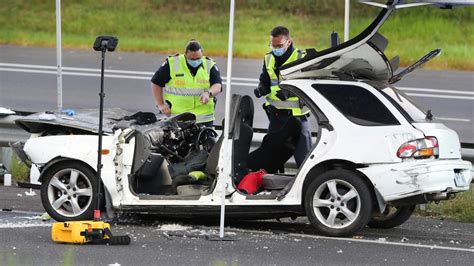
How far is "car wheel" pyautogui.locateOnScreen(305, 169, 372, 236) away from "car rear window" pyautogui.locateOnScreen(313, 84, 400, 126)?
0.48 meters

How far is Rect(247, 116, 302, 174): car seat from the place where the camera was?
11.8 metres

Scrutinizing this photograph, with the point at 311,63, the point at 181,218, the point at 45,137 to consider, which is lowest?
the point at 181,218

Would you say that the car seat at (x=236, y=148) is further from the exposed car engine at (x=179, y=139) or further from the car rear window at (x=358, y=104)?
the car rear window at (x=358, y=104)

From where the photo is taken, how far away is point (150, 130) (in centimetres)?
1159

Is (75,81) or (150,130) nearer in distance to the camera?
(150,130)

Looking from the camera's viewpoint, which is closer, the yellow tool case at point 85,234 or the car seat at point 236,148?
the yellow tool case at point 85,234

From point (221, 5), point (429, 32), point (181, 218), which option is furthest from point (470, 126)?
point (221, 5)

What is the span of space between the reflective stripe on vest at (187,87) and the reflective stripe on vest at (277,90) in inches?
28.2

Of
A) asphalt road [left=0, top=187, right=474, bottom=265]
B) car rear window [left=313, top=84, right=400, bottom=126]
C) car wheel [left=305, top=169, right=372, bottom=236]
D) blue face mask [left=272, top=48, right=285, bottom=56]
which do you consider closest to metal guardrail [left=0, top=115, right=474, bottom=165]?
blue face mask [left=272, top=48, right=285, bottom=56]

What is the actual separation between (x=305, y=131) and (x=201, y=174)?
123cm

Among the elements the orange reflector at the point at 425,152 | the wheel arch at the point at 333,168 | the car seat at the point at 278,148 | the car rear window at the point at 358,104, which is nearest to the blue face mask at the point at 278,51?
the car seat at the point at 278,148

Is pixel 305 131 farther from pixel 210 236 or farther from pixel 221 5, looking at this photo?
pixel 221 5

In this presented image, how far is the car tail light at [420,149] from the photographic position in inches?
411

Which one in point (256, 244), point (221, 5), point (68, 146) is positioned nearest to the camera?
point (256, 244)
